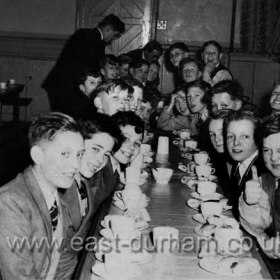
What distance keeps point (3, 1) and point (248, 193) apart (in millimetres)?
7628

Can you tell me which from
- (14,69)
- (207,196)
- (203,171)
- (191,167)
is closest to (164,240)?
(207,196)

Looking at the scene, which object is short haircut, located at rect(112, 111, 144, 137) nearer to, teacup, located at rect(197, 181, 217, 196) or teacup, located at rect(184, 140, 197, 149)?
teacup, located at rect(197, 181, 217, 196)

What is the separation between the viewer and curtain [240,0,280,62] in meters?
8.82

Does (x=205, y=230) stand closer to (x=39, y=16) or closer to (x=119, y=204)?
(x=119, y=204)

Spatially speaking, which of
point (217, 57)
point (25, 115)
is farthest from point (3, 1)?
point (217, 57)

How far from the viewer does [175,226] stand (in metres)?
2.21

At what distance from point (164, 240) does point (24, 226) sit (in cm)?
55

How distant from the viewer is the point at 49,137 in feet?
6.49

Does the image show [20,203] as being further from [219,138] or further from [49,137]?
[219,138]

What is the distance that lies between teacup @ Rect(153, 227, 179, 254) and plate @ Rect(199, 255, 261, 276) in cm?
16

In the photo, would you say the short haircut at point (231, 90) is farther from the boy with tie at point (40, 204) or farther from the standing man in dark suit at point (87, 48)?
the boy with tie at point (40, 204)

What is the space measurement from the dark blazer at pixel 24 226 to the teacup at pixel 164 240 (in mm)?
439

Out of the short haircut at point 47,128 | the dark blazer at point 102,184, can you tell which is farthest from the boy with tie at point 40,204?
the dark blazer at point 102,184

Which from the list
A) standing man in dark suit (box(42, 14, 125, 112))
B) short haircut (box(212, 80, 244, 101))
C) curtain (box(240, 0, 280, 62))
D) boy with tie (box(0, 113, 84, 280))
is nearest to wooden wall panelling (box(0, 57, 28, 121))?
standing man in dark suit (box(42, 14, 125, 112))
